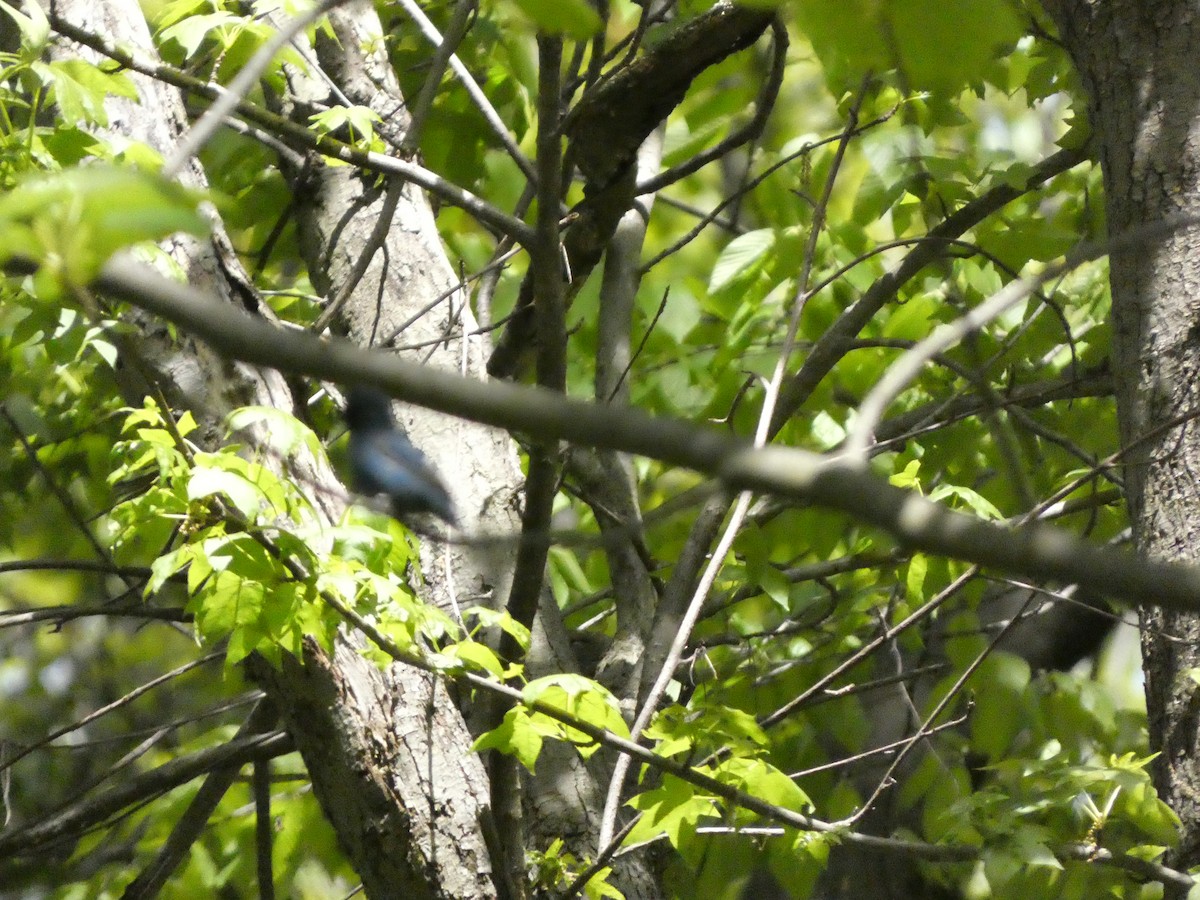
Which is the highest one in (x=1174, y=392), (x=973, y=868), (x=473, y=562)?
(x=473, y=562)

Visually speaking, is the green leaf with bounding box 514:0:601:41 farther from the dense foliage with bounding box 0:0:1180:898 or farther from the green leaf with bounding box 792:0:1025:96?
the green leaf with bounding box 792:0:1025:96

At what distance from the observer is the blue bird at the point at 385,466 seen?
200 cm

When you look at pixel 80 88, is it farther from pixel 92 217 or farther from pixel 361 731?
pixel 92 217

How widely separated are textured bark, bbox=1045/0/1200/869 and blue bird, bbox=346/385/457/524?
3.65 feet

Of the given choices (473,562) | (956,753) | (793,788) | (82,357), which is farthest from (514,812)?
(956,753)

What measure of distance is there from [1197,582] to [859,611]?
7.46 ft

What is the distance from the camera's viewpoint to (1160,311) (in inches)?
74.8

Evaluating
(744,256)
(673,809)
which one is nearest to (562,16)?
(673,809)

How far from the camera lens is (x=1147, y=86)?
193cm

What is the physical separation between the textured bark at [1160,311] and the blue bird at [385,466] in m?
1.11

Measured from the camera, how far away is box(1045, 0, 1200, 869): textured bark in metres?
1.83

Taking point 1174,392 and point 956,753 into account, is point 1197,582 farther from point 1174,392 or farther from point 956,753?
point 956,753

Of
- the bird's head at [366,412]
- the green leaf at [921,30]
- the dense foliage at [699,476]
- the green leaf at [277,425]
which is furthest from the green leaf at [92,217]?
the bird's head at [366,412]

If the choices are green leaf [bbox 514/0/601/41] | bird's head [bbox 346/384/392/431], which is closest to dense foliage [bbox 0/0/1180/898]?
green leaf [bbox 514/0/601/41]
